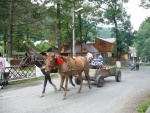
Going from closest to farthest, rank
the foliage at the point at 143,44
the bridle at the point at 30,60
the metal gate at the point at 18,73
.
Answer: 1. the bridle at the point at 30,60
2. the metal gate at the point at 18,73
3. the foliage at the point at 143,44

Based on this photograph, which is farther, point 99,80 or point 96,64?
point 96,64

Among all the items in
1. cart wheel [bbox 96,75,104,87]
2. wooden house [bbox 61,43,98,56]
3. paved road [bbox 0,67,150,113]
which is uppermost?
wooden house [bbox 61,43,98,56]

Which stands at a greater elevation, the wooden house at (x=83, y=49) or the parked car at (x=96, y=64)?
the wooden house at (x=83, y=49)

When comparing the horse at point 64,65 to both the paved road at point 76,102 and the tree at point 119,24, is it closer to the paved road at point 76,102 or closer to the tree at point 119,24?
the paved road at point 76,102

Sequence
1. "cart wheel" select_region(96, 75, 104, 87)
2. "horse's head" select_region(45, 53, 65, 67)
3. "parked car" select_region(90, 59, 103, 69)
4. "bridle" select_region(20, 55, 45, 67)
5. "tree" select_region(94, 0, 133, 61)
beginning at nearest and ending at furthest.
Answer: "horse's head" select_region(45, 53, 65, 67) < "bridle" select_region(20, 55, 45, 67) < "cart wheel" select_region(96, 75, 104, 87) < "parked car" select_region(90, 59, 103, 69) < "tree" select_region(94, 0, 133, 61)

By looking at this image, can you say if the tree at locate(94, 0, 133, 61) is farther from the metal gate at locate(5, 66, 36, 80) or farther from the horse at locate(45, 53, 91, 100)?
the horse at locate(45, 53, 91, 100)

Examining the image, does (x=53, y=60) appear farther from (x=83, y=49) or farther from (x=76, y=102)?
(x=83, y=49)

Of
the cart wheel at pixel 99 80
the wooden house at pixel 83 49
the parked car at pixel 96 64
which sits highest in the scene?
the wooden house at pixel 83 49

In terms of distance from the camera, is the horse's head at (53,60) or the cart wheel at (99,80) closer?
the horse's head at (53,60)

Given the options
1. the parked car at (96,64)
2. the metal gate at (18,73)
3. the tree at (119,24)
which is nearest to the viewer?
the parked car at (96,64)

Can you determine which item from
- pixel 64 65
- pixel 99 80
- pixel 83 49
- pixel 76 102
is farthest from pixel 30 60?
pixel 83 49

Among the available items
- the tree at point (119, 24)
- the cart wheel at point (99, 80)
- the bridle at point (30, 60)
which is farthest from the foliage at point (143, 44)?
the bridle at point (30, 60)

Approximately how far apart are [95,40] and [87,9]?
18335 millimetres

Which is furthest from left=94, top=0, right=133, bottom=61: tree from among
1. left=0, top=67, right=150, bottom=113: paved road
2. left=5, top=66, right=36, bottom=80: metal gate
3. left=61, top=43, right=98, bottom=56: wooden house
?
left=0, top=67, right=150, bottom=113: paved road
